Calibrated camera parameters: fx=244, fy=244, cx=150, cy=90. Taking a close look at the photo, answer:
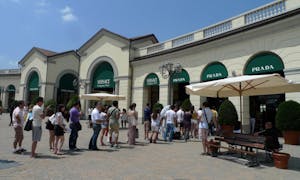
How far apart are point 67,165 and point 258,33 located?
13.4 meters

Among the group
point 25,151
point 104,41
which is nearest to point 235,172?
point 25,151

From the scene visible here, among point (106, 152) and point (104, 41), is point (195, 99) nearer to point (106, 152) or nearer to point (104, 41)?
point (106, 152)

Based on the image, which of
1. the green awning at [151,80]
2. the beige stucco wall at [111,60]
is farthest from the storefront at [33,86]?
the green awning at [151,80]

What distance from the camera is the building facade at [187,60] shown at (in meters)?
14.0

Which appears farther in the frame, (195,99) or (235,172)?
(195,99)

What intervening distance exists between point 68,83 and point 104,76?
12.2m

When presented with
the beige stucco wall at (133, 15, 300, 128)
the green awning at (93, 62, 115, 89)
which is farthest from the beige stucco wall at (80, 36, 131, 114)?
the beige stucco wall at (133, 15, 300, 128)

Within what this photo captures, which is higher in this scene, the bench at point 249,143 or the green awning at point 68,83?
the green awning at point 68,83

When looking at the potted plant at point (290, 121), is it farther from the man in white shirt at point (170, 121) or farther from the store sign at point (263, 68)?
the man in white shirt at point (170, 121)

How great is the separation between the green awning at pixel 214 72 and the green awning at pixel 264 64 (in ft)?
6.20

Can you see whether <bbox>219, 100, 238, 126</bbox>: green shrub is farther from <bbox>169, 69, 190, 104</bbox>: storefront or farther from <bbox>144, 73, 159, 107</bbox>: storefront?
<bbox>144, 73, 159, 107</bbox>: storefront

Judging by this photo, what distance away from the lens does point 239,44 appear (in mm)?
16344

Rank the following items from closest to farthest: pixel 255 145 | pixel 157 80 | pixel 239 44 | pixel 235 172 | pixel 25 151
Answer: pixel 235 172 → pixel 255 145 → pixel 25 151 → pixel 239 44 → pixel 157 80

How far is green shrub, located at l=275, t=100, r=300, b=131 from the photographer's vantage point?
11.4 metres
